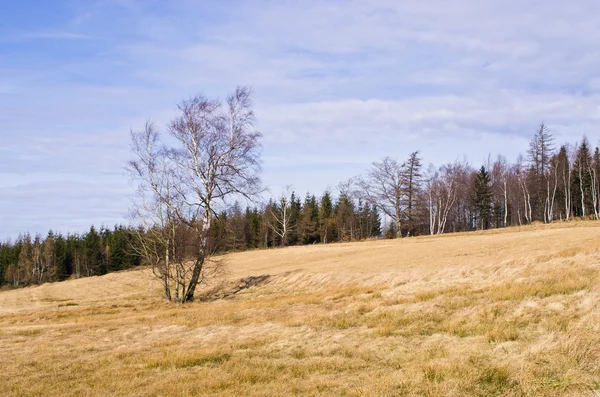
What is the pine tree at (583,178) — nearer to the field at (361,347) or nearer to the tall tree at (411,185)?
the tall tree at (411,185)

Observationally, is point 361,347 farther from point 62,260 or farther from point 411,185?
point 62,260

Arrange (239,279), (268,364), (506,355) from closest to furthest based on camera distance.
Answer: (506,355) < (268,364) < (239,279)

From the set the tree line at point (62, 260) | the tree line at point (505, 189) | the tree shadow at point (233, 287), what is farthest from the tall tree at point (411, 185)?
the tree line at point (62, 260)

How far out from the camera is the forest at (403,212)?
6345cm

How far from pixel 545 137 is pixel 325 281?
2117 inches

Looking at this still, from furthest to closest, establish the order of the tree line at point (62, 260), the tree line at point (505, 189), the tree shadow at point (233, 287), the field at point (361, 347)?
the tree line at point (62, 260)
the tree line at point (505, 189)
the tree shadow at point (233, 287)
the field at point (361, 347)

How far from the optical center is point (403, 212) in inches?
2479

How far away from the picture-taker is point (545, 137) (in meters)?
65.5

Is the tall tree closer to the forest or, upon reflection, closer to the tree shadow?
the forest

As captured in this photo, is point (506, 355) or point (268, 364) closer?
point (506, 355)

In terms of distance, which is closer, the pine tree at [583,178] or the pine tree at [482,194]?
the pine tree at [583,178]

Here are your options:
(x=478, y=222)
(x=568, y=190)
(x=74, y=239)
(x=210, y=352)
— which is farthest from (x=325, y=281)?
(x=74, y=239)

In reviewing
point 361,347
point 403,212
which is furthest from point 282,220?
point 361,347

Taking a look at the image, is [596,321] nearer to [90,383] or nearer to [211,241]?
[90,383]
